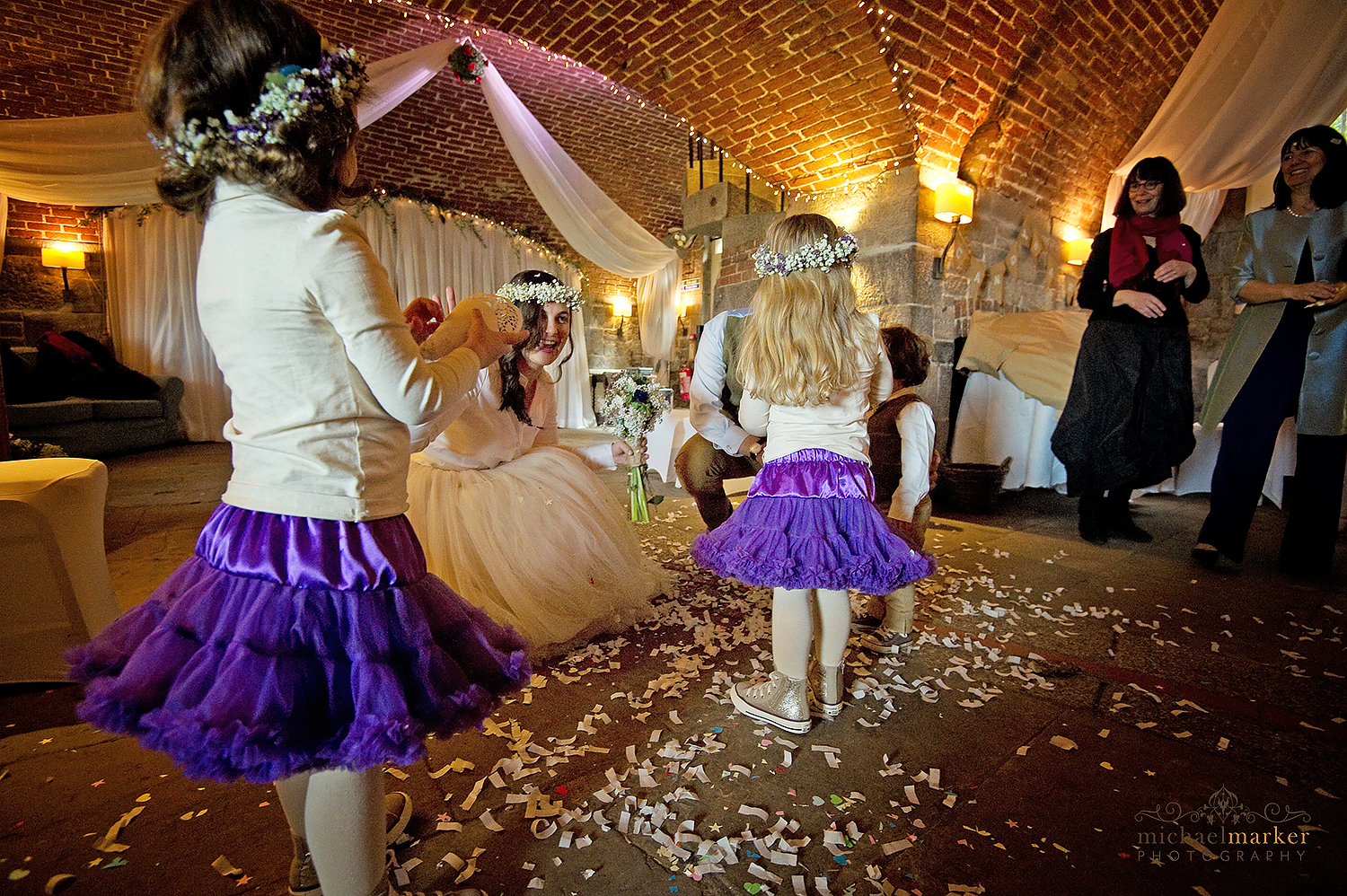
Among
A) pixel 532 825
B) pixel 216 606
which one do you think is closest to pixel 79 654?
pixel 216 606

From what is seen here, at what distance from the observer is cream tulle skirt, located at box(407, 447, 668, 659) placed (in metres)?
2.33

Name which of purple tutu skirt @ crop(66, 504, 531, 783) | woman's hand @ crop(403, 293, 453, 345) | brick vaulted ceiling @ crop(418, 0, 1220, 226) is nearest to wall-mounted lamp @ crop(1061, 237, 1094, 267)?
brick vaulted ceiling @ crop(418, 0, 1220, 226)

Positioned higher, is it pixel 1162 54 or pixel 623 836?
pixel 1162 54

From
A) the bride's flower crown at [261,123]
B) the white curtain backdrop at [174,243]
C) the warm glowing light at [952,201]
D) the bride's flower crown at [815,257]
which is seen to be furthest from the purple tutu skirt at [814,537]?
the warm glowing light at [952,201]

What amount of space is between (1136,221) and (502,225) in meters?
9.44

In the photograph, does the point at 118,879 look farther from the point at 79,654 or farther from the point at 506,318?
the point at 506,318

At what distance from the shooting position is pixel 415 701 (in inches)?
40.9

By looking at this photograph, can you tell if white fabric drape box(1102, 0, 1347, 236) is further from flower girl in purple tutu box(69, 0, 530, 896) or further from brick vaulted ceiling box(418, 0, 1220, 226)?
flower girl in purple tutu box(69, 0, 530, 896)

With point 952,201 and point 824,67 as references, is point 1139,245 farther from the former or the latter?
point 824,67

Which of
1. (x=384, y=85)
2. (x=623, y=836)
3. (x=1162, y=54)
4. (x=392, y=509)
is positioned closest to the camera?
(x=392, y=509)

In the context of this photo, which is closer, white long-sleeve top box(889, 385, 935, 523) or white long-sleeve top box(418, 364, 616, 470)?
white long-sleeve top box(889, 385, 935, 523)

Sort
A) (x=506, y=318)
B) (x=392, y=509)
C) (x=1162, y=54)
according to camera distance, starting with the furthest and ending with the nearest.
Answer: (x=1162, y=54) < (x=506, y=318) < (x=392, y=509)

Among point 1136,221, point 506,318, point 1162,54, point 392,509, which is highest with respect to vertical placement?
point 1162,54

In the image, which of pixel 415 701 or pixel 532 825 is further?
pixel 532 825
